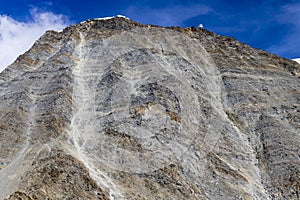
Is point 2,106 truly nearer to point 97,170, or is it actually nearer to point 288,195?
point 97,170

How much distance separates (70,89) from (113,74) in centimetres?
431

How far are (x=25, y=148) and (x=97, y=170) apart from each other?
556 cm

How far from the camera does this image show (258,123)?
122ft

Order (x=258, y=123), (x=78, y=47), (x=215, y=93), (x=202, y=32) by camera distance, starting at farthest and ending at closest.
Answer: (x=202, y=32), (x=78, y=47), (x=215, y=93), (x=258, y=123)

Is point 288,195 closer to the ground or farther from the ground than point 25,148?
closer to the ground

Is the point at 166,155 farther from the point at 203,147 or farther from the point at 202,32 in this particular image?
the point at 202,32

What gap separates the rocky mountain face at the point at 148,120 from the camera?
2686 cm

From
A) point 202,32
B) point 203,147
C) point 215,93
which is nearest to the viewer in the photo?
point 203,147

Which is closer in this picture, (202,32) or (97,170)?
(97,170)

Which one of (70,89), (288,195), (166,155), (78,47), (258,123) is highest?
(78,47)

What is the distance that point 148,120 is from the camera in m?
33.1

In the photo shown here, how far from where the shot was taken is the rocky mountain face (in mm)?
26859

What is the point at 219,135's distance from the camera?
34.8 metres

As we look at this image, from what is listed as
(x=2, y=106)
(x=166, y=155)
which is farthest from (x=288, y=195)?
(x=2, y=106)
